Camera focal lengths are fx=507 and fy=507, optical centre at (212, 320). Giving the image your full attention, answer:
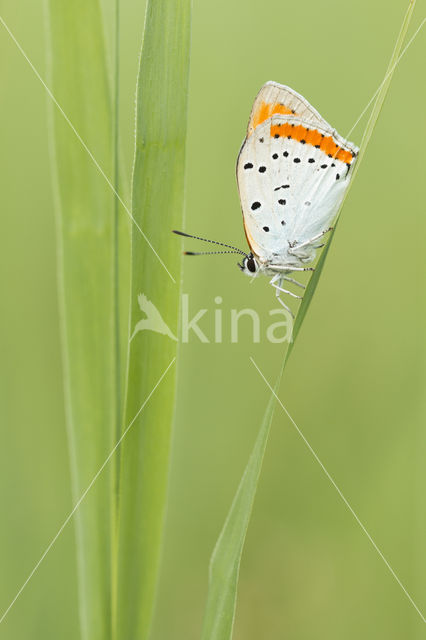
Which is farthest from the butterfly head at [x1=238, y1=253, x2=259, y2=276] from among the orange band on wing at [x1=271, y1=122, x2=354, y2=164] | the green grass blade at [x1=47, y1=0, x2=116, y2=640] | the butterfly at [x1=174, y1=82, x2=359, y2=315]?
the green grass blade at [x1=47, y1=0, x2=116, y2=640]

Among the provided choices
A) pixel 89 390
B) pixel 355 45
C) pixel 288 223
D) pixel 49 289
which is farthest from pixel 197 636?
pixel 355 45

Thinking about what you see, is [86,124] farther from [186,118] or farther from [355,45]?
[355,45]

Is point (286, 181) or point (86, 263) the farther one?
point (286, 181)

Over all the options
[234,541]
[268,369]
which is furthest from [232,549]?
[268,369]

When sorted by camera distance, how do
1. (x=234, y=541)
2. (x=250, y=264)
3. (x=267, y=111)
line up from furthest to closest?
(x=250, y=264) → (x=267, y=111) → (x=234, y=541)

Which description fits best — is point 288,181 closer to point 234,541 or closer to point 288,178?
point 288,178

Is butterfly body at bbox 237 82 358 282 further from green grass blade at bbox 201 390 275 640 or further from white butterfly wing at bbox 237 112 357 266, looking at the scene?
green grass blade at bbox 201 390 275 640
